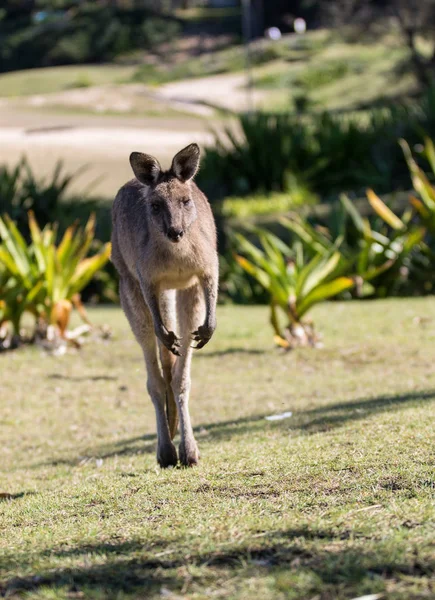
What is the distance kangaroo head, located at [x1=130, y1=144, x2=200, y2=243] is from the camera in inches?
205

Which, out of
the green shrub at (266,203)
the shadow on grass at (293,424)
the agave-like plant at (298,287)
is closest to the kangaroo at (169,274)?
the shadow on grass at (293,424)

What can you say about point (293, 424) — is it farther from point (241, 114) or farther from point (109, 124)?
point (109, 124)

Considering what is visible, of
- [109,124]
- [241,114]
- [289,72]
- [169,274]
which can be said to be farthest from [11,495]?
[289,72]

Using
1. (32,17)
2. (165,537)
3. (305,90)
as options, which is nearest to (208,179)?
(165,537)

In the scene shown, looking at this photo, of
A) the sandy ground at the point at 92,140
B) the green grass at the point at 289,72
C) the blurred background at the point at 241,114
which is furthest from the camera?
the green grass at the point at 289,72

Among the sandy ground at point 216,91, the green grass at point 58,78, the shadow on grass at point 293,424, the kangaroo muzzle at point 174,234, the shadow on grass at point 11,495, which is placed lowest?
the shadow on grass at point 293,424

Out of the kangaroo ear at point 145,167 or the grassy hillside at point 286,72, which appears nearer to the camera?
the kangaroo ear at point 145,167

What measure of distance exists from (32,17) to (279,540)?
A: 6939cm

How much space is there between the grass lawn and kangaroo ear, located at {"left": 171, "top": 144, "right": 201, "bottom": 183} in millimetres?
1570

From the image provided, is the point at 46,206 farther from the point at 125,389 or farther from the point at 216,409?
the point at 216,409

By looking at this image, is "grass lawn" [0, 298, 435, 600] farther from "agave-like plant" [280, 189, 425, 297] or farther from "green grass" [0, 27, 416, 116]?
"green grass" [0, 27, 416, 116]

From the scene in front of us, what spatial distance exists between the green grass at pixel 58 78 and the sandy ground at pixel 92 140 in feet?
29.2

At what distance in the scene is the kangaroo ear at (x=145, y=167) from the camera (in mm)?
5398

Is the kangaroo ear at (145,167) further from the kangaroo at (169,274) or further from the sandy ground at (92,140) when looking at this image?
the sandy ground at (92,140)
